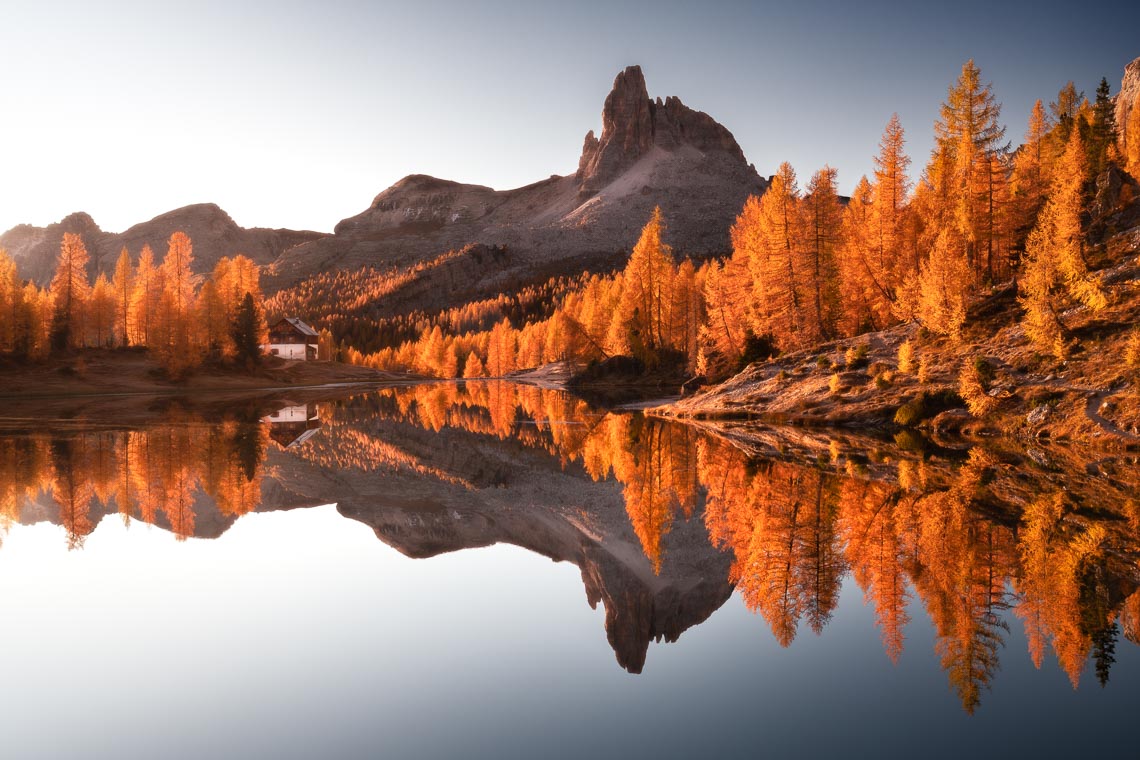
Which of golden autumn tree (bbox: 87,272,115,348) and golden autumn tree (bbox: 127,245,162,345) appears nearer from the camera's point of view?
golden autumn tree (bbox: 87,272,115,348)

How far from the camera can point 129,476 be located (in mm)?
20562

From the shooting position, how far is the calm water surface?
22.1 feet

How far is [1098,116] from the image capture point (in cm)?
6962

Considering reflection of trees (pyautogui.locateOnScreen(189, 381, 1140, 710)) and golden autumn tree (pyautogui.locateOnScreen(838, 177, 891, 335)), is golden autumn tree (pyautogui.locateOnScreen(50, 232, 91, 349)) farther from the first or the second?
golden autumn tree (pyautogui.locateOnScreen(838, 177, 891, 335))

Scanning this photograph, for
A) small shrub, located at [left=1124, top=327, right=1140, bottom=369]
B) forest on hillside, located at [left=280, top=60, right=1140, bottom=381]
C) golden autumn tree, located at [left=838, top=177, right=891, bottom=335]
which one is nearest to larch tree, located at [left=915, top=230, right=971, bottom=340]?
forest on hillside, located at [left=280, top=60, right=1140, bottom=381]

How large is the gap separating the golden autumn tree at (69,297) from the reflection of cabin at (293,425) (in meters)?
38.2

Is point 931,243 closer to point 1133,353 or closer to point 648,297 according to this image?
point 1133,353

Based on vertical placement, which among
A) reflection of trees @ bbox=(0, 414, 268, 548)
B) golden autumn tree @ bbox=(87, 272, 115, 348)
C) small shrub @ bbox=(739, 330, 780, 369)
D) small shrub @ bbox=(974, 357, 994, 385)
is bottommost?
reflection of trees @ bbox=(0, 414, 268, 548)

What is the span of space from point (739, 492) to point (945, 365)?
2491 centimetres

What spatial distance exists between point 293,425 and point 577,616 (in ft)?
119

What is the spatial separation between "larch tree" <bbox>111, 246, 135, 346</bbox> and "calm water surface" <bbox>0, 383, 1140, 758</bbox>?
78.0m

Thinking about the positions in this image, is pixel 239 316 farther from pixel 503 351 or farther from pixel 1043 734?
pixel 1043 734

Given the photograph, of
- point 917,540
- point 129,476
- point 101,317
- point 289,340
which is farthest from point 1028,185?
point 289,340

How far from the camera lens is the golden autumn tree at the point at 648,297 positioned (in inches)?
2987
